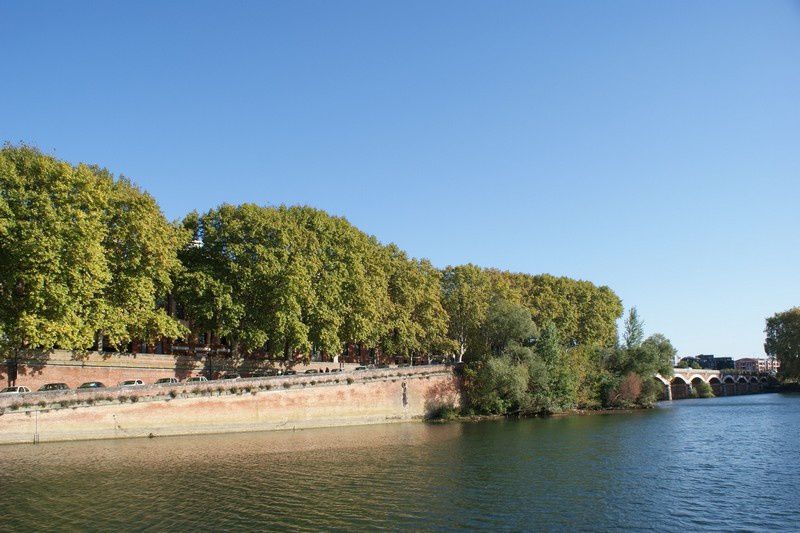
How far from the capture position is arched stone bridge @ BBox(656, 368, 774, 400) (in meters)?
134

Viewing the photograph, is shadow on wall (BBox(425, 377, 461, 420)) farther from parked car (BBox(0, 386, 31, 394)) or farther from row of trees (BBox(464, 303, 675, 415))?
parked car (BBox(0, 386, 31, 394))

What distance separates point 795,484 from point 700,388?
11254 centimetres

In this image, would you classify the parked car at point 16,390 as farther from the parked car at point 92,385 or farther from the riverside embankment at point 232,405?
the parked car at point 92,385

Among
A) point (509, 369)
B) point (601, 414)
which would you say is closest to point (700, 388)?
point (601, 414)

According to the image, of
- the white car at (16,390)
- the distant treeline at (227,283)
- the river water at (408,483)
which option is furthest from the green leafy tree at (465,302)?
the white car at (16,390)

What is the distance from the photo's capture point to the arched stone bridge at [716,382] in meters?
134

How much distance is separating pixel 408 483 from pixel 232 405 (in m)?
29.4

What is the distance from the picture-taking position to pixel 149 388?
5375 centimetres

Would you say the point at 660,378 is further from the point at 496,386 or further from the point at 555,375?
the point at 496,386

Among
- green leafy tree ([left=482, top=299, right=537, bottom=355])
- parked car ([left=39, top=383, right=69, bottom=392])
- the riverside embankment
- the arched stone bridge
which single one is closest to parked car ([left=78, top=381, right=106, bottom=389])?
the riverside embankment

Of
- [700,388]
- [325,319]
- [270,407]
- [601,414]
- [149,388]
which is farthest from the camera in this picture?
[700,388]

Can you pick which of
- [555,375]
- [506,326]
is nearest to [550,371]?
[555,375]

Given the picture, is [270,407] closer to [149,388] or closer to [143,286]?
[149,388]

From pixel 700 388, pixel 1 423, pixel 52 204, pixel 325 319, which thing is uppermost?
pixel 52 204
